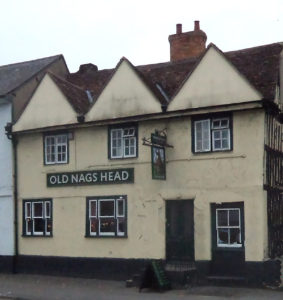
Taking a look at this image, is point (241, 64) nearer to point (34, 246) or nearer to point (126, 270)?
point (126, 270)

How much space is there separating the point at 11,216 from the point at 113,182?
4785 millimetres

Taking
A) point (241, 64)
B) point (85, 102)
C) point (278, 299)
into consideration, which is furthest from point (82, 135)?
point (278, 299)

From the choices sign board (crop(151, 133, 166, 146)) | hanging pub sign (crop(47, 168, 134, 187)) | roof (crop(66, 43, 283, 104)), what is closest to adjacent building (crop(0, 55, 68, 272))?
hanging pub sign (crop(47, 168, 134, 187))

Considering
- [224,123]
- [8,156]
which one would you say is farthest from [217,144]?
[8,156]

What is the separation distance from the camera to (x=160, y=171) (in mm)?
18562

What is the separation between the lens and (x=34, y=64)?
2472cm

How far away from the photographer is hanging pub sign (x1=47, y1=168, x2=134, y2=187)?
1981 cm

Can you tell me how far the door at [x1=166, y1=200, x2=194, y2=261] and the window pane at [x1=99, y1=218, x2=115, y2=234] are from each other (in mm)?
2189

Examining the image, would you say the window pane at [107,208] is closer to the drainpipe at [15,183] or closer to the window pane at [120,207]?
the window pane at [120,207]

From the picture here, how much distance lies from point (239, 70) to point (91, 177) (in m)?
6.58

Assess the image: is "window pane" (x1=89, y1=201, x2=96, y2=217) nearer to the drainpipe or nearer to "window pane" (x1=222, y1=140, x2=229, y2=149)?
the drainpipe

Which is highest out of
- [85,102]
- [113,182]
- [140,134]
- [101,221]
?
[85,102]

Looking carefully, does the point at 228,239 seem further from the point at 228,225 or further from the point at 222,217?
the point at 222,217

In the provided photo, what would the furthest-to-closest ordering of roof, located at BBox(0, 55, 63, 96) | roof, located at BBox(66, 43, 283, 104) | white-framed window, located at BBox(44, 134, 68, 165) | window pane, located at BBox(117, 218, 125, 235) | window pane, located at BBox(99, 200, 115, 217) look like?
roof, located at BBox(0, 55, 63, 96) → white-framed window, located at BBox(44, 134, 68, 165) → window pane, located at BBox(99, 200, 115, 217) → window pane, located at BBox(117, 218, 125, 235) → roof, located at BBox(66, 43, 283, 104)
